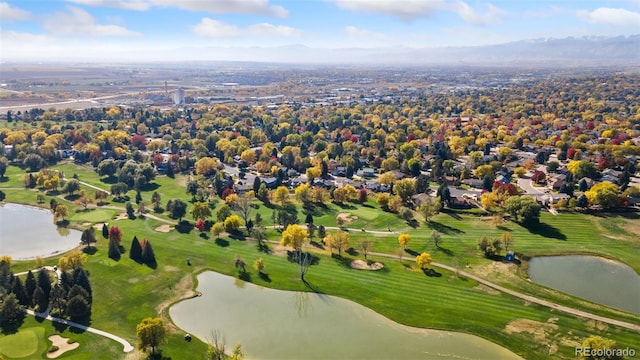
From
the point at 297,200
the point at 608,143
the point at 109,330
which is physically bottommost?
the point at 109,330

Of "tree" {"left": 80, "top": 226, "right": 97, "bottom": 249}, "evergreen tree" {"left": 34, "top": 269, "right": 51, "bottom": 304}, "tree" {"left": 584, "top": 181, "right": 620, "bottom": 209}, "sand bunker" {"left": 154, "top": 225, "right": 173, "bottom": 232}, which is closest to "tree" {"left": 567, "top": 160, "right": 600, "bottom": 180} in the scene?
"tree" {"left": 584, "top": 181, "right": 620, "bottom": 209}

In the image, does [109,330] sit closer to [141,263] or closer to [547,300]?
[141,263]

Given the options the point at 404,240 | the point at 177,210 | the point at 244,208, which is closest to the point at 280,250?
the point at 244,208

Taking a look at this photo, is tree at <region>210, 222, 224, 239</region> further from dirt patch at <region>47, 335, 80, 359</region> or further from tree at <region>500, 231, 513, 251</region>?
tree at <region>500, 231, 513, 251</region>

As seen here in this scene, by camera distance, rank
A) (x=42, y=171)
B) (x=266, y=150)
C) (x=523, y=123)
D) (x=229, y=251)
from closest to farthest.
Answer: (x=229, y=251) < (x=42, y=171) < (x=266, y=150) < (x=523, y=123)

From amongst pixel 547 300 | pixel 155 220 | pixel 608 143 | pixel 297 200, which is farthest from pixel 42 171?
pixel 608 143

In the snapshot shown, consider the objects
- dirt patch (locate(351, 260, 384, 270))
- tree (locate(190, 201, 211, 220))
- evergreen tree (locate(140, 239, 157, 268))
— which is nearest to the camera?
dirt patch (locate(351, 260, 384, 270))
